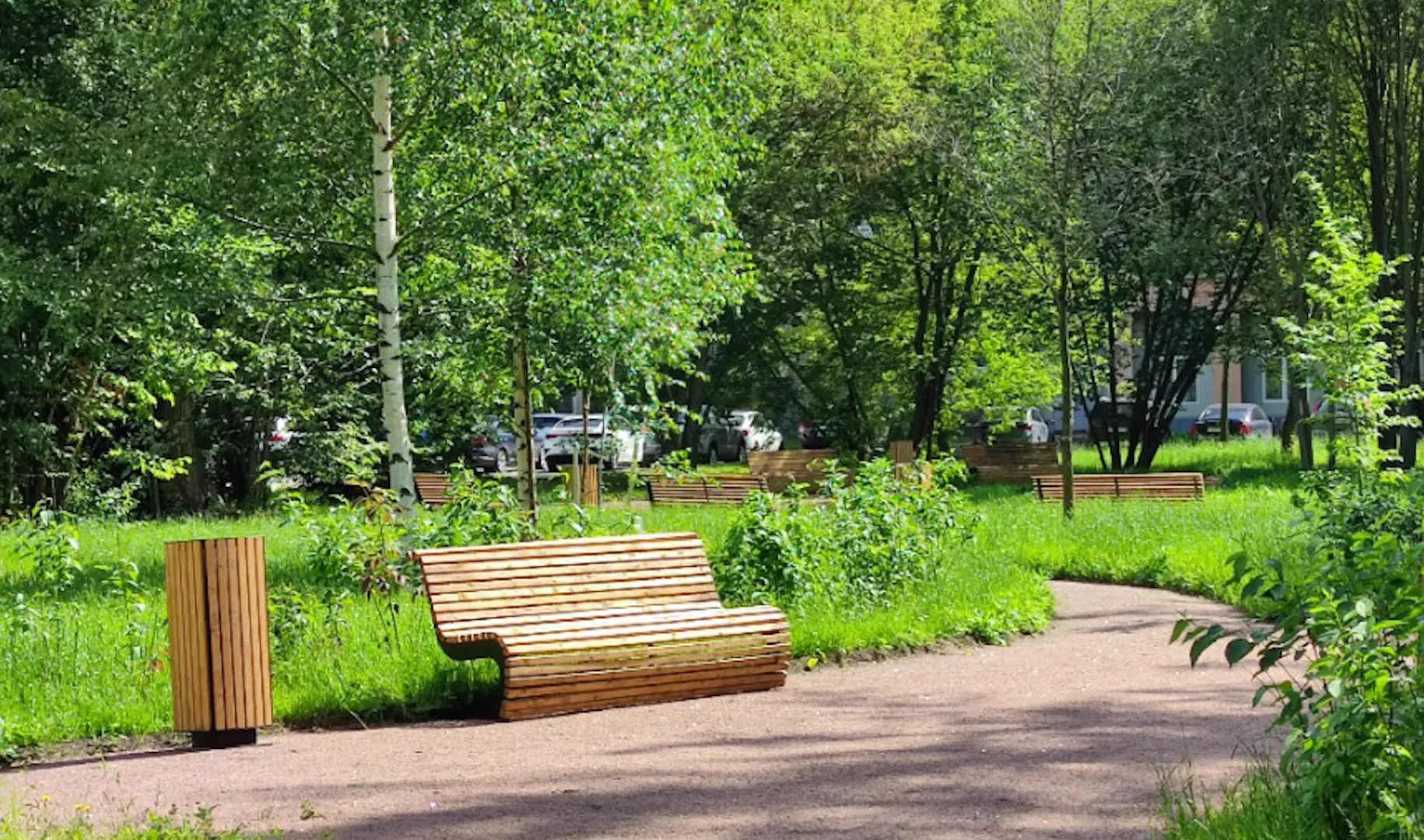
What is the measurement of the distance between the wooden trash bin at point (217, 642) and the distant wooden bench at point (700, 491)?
17266 mm

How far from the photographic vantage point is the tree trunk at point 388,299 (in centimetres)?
1402

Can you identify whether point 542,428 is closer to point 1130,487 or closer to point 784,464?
point 784,464

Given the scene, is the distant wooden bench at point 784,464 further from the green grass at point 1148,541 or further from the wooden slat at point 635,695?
the wooden slat at point 635,695

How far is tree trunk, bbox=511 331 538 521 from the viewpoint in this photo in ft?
49.3

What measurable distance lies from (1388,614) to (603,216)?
31.3 feet

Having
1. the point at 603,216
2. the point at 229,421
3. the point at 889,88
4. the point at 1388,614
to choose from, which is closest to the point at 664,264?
the point at 603,216

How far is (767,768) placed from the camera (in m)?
7.62

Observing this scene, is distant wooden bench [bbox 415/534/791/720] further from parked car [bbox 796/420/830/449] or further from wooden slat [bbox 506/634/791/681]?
parked car [bbox 796/420/830/449]

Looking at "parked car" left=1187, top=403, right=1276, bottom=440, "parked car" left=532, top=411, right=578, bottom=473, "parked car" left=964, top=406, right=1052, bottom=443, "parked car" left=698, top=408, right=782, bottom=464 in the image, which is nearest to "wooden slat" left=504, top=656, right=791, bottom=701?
"parked car" left=964, top=406, right=1052, bottom=443

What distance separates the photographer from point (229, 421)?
2761 centimetres

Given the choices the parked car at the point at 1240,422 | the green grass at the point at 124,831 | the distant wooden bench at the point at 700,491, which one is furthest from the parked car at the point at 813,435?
the green grass at the point at 124,831

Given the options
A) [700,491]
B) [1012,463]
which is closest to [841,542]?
[700,491]

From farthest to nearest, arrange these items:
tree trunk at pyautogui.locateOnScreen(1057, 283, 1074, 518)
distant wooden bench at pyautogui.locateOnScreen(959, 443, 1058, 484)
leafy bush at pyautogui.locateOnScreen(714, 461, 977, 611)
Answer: distant wooden bench at pyautogui.locateOnScreen(959, 443, 1058, 484)
tree trunk at pyautogui.locateOnScreen(1057, 283, 1074, 518)
leafy bush at pyautogui.locateOnScreen(714, 461, 977, 611)

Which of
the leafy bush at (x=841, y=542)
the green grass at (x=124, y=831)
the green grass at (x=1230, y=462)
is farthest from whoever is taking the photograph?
the green grass at (x=1230, y=462)
